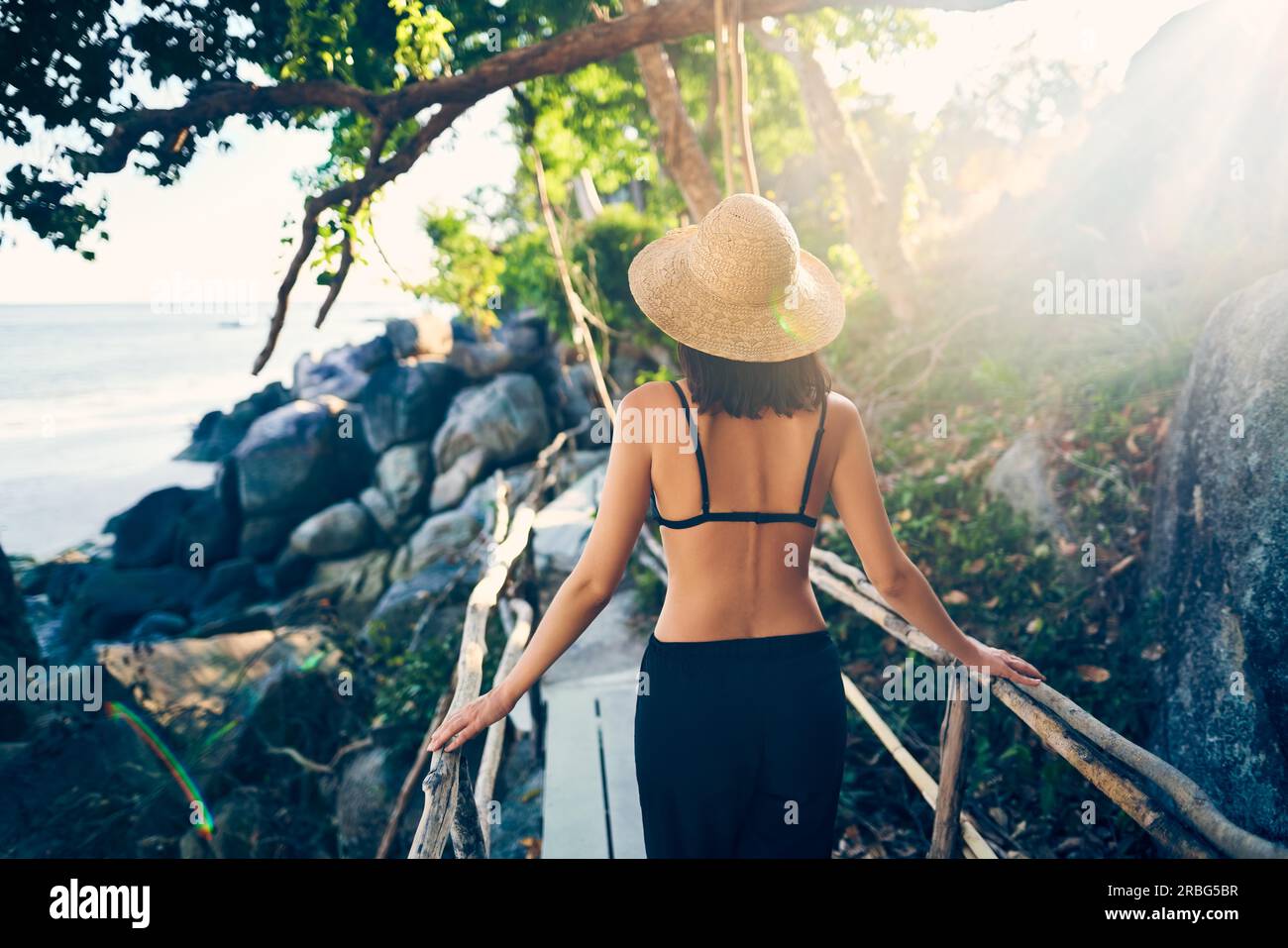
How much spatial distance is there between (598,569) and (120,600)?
1653 centimetres

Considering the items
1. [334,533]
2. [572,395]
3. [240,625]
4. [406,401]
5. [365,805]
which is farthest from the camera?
[572,395]

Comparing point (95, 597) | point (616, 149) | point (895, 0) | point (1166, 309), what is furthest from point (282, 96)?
point (95, 597)

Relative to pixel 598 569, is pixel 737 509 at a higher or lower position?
higher

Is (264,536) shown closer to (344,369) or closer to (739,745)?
(344,369)

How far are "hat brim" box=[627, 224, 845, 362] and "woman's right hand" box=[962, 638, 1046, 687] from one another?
41.2 inches

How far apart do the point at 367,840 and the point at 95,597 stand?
12.3m

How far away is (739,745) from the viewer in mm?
1697

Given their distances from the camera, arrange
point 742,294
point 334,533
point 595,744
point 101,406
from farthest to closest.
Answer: point 101,406 → point 334,533 → point 595,744 → point 742,294

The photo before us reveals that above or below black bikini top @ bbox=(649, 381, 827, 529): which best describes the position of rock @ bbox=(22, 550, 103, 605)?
below

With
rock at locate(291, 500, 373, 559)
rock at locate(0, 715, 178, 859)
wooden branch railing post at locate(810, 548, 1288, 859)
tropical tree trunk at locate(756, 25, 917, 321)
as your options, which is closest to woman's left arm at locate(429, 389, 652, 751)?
wooden branch railing post at locate(810, 548, 1288, 859)

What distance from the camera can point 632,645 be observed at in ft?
18.9

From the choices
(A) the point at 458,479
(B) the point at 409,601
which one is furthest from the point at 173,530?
(B) the point at 409,601

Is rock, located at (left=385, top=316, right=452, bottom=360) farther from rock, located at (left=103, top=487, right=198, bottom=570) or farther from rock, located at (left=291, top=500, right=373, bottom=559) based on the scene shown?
rock, located at (left=103, top=487, right=198, bottom=570)

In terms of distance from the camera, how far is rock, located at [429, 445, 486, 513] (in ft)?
51.8
